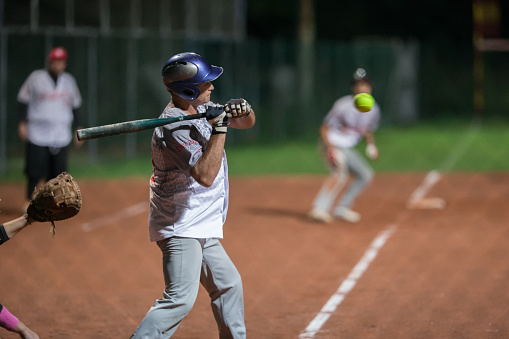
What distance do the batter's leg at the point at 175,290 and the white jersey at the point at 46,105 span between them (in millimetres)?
7474

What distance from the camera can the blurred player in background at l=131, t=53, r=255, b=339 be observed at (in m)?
5.36

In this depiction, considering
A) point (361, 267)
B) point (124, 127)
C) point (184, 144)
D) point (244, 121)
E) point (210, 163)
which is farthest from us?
point (361, 267)

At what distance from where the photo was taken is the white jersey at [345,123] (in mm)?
12305

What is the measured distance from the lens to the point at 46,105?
1260 centimetres

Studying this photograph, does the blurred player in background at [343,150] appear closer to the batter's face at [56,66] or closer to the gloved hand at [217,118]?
the batter's face at [56,66]

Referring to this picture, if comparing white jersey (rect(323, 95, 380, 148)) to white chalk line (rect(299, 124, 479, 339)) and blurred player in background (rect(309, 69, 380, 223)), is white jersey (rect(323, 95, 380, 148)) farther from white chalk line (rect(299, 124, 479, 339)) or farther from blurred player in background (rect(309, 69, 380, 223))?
white chalk line (rect(299, 124, 479, 339))

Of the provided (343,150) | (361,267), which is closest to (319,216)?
(343,150)

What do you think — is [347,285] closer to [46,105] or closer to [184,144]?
[184,144]

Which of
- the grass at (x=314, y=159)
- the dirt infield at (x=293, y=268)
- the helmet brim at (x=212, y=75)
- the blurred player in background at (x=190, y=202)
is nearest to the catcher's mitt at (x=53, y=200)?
the blurred player in background at (x=190, y=202)

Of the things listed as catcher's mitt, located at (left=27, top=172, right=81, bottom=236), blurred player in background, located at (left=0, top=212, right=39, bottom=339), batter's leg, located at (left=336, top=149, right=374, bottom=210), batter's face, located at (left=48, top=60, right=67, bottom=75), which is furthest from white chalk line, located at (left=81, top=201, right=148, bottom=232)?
catcher's mitt, located at (left=27, top=172, right=81, bottom=236)

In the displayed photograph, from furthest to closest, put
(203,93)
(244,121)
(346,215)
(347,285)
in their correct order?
1. (346,215)
2. (347,285)
3. (244,121)
4. (203,93)

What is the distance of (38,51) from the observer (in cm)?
1873

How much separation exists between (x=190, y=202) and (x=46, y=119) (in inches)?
298

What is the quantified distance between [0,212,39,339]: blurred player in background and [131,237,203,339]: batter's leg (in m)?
0.83
